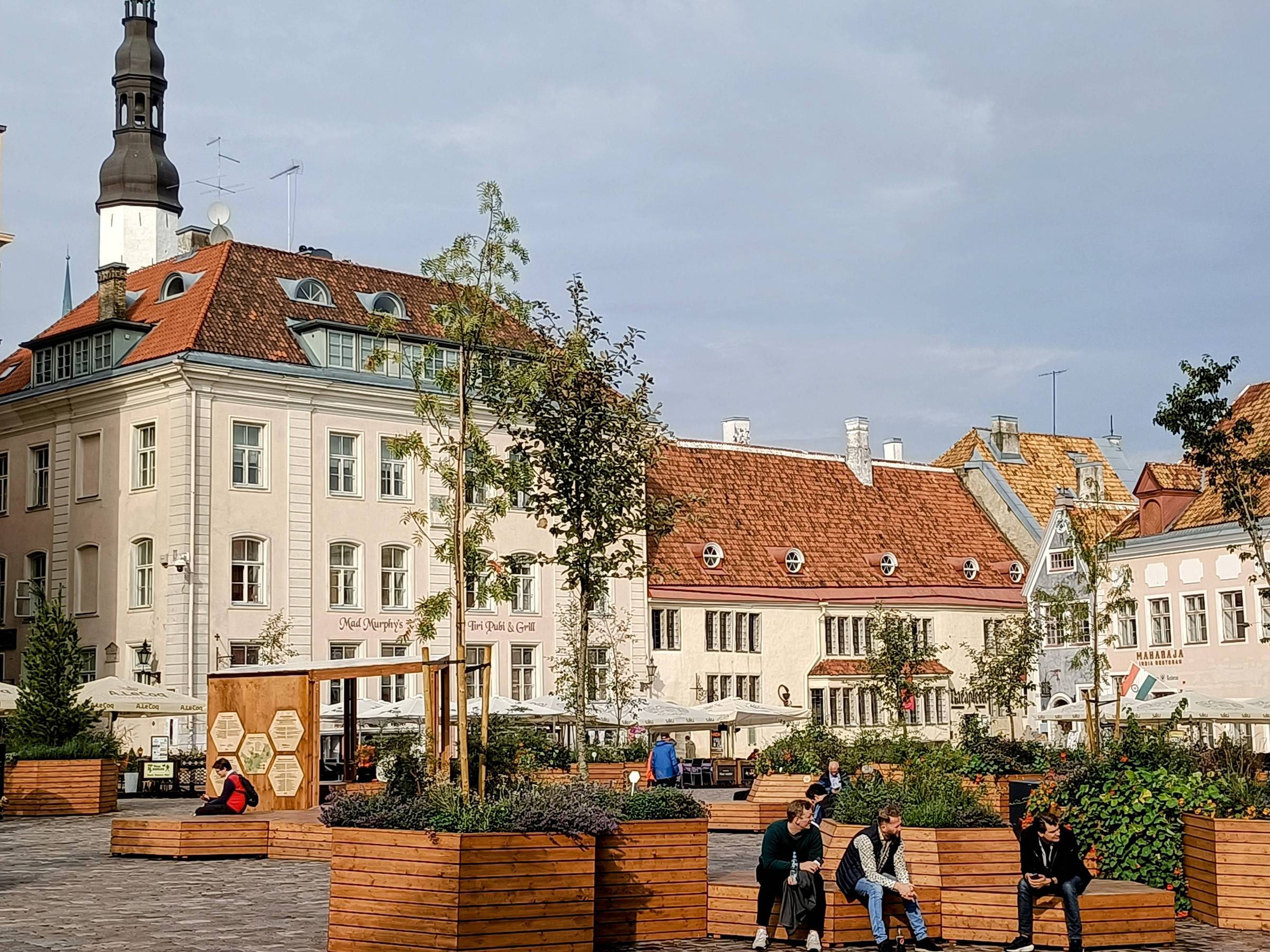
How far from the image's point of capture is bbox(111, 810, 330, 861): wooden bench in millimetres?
22719

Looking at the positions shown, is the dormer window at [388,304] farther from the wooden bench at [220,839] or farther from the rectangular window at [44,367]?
the wooden bench at [220,839]

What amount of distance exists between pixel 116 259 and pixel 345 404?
981 inches

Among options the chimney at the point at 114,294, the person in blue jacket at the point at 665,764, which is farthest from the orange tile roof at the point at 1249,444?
the chimney at the point at 114,294

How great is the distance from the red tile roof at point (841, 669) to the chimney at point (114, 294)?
956 inches

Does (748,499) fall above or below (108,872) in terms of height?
above

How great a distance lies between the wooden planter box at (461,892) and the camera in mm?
13594

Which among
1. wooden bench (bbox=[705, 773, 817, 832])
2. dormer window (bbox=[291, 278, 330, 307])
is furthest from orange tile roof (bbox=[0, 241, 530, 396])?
wooden bench (bbox=[705, 773, 817, 832])

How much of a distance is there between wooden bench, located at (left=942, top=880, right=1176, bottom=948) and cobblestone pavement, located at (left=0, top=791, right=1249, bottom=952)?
172mm

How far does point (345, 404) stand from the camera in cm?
5041

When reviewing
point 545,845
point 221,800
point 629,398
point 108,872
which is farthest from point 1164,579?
point 545,845

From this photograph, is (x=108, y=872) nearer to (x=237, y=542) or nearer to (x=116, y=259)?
(x=237, y=542)

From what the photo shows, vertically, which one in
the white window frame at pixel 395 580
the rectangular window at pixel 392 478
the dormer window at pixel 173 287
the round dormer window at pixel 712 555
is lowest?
the white window frame at pixel 395 580

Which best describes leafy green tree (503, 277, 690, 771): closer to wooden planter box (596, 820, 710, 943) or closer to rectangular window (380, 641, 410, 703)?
wooden planter box (596, 820, 710, 943)

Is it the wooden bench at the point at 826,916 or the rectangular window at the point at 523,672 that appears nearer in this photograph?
the wooden bench at the point at 826,916
